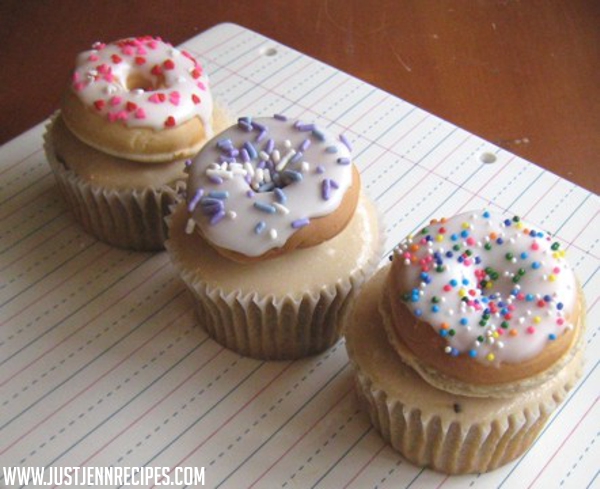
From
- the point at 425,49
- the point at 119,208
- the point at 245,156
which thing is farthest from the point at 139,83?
the point at 425,49

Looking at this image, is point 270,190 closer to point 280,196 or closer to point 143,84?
point 280,196

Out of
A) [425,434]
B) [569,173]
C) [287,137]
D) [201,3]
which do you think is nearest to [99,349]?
[287,137]

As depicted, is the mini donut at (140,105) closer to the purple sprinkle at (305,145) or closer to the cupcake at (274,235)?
the cupcake at (274,235)

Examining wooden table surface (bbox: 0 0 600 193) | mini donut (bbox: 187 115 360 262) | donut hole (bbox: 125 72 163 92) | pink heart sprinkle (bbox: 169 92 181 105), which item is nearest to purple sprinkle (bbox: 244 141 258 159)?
mini donut (bbox: 187 115 360 262)

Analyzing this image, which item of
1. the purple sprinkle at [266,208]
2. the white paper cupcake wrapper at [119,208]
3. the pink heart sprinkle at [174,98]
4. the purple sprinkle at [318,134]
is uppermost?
the pink heart sprinkle at [174,98]

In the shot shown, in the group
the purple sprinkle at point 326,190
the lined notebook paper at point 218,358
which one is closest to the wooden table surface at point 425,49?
the lined notebook paper at point 218,358

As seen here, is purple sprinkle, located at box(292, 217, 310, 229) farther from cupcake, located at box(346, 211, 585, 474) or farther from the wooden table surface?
the wooden table surface
